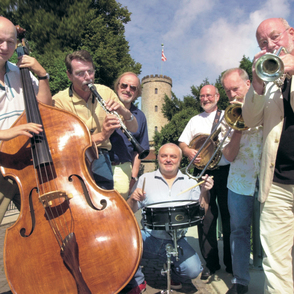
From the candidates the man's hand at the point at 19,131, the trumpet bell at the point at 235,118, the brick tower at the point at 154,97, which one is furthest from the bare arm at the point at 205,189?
the brick tower at the point at 154,97

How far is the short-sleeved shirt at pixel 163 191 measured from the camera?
9.46ft

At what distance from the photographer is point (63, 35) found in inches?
511

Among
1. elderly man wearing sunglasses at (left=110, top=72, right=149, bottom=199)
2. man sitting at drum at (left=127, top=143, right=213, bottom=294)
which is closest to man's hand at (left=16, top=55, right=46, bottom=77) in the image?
elderly man wearing sunglasses at (left=110, top=72, right=149, bottom=199)

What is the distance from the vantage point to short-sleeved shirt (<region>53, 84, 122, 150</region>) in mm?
2557

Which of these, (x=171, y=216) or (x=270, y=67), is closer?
(x=270, y=67)

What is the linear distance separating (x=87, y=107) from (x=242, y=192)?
1.83 metres

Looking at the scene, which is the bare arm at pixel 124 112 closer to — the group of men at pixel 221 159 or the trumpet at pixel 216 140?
the group of men at pixel 221 159

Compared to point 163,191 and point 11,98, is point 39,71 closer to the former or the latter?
point 11,98

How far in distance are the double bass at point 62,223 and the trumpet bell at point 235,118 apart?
52.9 inches

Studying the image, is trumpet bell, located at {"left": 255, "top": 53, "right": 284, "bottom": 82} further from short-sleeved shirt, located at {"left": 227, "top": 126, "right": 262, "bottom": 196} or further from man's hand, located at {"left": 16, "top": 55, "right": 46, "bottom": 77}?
man's hand, located at {"left": 16, "top": 55, "right": 46, "bottom": 77}

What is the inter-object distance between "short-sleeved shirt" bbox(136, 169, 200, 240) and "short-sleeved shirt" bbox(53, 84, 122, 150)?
2.32 feet

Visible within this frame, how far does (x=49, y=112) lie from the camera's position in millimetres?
2115

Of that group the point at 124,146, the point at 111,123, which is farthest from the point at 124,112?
the point at 124,146

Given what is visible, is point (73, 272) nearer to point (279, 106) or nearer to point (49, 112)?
point (49, 112)
